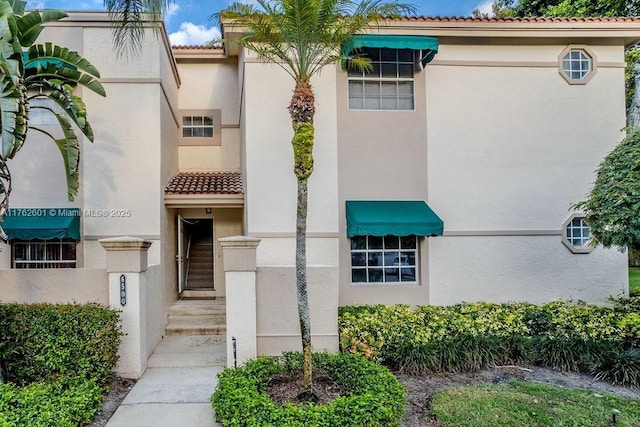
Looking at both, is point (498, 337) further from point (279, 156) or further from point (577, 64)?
point (577, 64)

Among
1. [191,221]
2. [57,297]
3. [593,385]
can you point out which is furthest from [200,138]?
[593,385]

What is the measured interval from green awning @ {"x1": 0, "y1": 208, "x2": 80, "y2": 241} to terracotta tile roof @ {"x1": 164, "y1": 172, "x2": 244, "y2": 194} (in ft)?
7.90

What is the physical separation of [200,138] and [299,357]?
9.42 meters

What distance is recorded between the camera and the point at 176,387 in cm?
710

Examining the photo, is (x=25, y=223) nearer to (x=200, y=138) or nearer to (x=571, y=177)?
(x=200, y=138)

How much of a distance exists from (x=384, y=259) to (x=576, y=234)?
5.55m

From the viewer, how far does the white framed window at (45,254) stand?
10.3m

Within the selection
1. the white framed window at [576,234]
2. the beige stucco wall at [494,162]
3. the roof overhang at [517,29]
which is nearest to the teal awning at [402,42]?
the roof overhang at [517,29]

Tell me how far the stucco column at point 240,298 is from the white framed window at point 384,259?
369cm

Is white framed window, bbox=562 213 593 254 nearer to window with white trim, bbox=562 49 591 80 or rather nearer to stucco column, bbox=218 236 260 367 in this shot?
window with white trim, bbox=562 49 591 80

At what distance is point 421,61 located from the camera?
1038 centimetres

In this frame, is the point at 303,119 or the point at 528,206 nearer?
the point at 303,119

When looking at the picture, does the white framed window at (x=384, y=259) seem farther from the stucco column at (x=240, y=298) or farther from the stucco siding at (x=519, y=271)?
the stucco column at (x=240, y=298)

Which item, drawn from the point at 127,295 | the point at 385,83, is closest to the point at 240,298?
the point at 127,295
